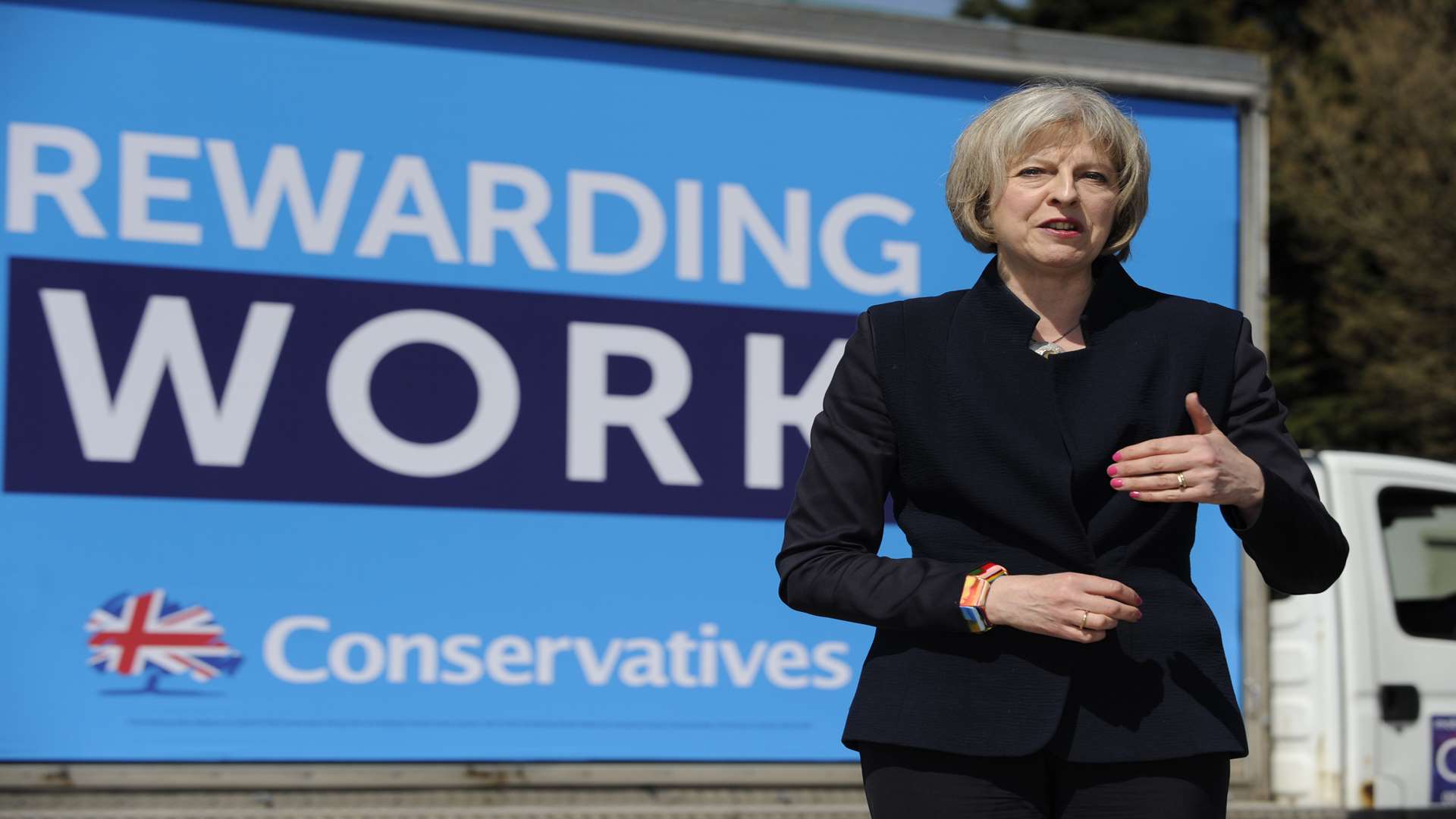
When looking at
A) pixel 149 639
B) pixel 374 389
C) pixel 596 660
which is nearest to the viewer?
pixel 149 639

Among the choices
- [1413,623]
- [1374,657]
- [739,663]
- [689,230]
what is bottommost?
[739,663]

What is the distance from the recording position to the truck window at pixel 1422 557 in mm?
5111

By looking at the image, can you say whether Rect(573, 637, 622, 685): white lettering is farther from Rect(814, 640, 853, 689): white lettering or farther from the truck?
Rect(814, 640, 853, 689): white lettering

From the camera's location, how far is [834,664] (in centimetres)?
448

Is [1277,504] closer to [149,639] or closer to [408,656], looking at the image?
[408,656]

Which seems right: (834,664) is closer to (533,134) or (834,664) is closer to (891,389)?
(533,134)

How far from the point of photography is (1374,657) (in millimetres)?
4977

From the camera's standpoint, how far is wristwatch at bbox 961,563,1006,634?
5.07ft

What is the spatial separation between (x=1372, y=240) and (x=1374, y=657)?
1268 cm

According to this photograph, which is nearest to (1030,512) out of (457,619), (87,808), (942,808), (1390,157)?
(942,808)

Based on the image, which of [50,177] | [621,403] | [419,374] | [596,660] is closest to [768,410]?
[621,403]

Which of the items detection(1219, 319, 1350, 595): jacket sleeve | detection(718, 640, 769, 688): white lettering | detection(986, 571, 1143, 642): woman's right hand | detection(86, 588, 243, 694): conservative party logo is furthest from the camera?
detection(718, 640, 769, 688): white lettering

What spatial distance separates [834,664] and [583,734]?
676mm

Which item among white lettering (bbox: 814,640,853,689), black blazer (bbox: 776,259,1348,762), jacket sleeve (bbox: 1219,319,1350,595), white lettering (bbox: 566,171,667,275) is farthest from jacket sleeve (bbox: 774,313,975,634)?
white lettering (bbox: 814,640,853,689)
